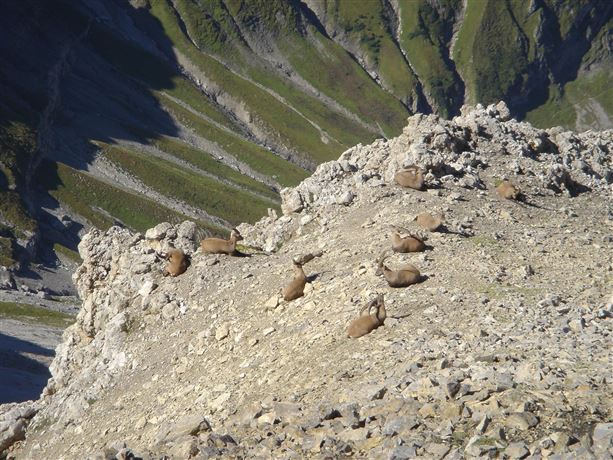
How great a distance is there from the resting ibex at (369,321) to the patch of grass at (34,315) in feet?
362

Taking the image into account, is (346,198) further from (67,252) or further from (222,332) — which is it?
(67,252)

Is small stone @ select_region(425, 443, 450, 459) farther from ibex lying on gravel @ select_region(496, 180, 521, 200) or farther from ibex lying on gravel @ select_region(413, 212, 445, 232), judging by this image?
ibex lying on gravel @ select_region(496, 180, 521, 200)

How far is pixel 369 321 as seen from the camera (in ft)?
69.7

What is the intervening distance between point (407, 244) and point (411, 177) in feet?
18.8

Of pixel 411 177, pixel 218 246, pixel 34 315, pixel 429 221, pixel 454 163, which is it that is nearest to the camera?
pixel 429 221

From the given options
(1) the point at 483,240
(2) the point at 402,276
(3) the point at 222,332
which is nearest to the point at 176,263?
(3) the point at 222,332

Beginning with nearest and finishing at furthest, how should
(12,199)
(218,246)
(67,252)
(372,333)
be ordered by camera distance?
(372,333), (218,246), (67,252), (12,199)

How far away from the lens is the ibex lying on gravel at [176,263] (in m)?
28.8

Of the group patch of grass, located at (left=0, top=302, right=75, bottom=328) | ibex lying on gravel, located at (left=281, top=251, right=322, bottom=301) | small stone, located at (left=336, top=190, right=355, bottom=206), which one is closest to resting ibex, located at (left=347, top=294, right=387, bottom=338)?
ibex lying on gravel, located at (left=281, top=251, right=322, bottom=301)

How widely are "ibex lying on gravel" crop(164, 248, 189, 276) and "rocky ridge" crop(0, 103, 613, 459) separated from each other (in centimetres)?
38

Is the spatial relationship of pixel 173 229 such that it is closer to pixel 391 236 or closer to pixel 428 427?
pixel 391 236

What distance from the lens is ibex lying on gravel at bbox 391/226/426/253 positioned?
25016 millimetres

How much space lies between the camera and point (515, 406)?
16.1 meters

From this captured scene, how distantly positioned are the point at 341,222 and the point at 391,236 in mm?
3456
